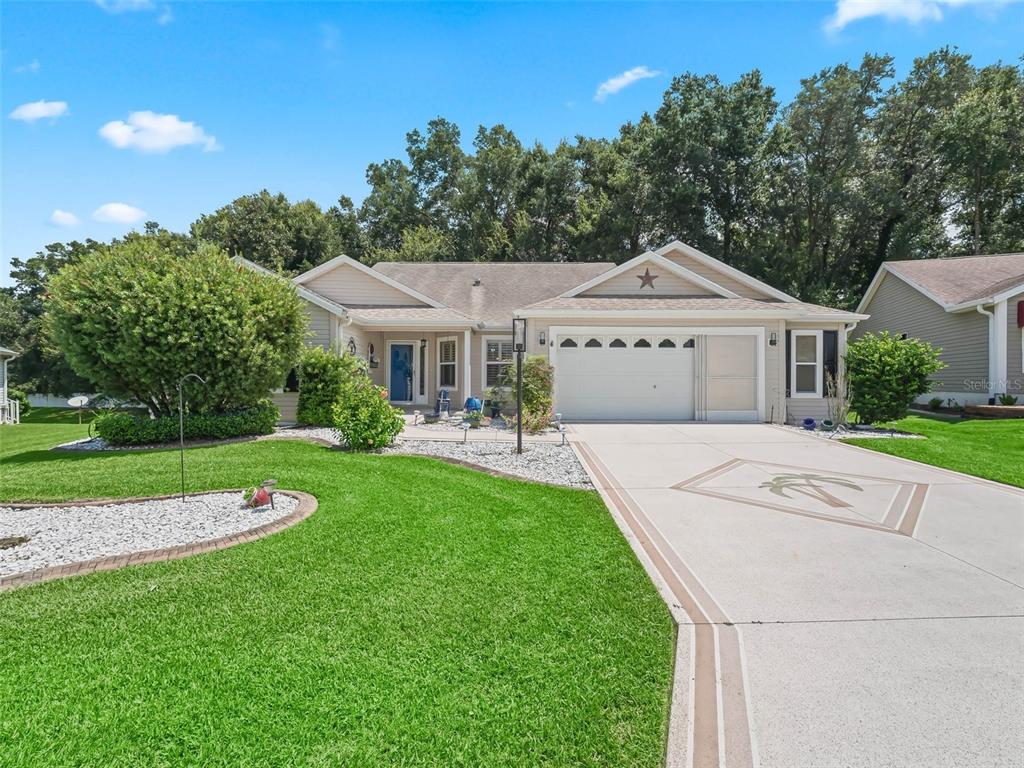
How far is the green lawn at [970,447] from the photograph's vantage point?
Answer: 7.90m

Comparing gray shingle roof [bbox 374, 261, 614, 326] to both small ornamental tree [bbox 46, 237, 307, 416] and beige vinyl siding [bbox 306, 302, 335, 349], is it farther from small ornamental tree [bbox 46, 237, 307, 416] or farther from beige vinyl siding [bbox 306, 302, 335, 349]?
small ornamental tree [bbox 46, 237, 307, 416]

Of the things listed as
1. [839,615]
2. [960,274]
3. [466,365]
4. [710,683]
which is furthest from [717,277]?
[710,683]

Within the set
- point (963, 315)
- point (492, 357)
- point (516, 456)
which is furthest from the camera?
point (963, 315)

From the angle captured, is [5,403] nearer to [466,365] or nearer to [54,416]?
[54,416]

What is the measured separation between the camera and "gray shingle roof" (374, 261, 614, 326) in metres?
17.8

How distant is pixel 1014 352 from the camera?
1570 centimetres

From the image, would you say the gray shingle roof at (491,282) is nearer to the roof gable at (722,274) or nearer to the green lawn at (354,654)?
the roof gable at (722,274)

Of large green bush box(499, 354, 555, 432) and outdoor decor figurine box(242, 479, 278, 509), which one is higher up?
large green bush box(499, 354, 555, 432)

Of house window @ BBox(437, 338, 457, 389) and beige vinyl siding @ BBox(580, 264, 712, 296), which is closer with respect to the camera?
beige vinyl siding @ BBox(580, 264, 712, 296)

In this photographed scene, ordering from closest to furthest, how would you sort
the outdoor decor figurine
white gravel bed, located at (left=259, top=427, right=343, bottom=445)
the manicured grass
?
1. the outdoor decor figurine
2. white gravel bed, located at (left=259, top=427, right=343, bottom=445)
3. the manicured grass

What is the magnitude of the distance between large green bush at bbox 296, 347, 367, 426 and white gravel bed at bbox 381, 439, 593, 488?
2806 mm

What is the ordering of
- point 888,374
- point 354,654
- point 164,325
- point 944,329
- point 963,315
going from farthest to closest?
point 944,329
point 963,315
point 888,374
point 164,325
point 354,654

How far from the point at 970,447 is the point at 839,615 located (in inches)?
371

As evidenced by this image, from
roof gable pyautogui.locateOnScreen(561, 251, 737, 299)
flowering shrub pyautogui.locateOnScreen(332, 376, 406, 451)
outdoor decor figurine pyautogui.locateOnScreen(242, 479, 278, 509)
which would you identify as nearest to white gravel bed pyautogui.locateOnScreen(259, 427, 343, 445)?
flowering shrub pyautogui.locateOnScreen(332, 376, 406, 451)
